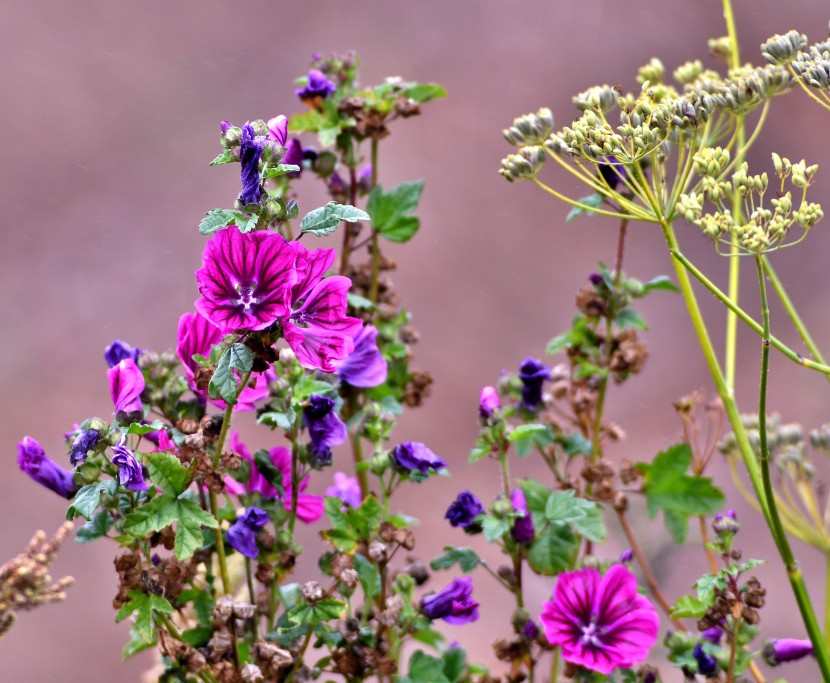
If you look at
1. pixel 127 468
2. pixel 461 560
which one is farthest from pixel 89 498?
pixel 461 560

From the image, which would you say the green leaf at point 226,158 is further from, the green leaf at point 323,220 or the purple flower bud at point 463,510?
the purple flower bud at point 463,510

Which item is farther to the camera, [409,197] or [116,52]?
[116,52]

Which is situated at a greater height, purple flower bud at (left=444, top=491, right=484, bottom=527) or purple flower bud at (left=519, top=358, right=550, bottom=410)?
purple flower bud at (left=519, top=358, right=550, bottom=410)

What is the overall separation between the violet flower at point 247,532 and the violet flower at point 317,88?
0.29m

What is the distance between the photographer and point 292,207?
447 mm

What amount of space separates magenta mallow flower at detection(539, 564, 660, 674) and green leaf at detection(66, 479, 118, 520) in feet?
0.81

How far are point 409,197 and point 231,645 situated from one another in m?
0.33

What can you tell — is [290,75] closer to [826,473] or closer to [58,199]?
[58,199]

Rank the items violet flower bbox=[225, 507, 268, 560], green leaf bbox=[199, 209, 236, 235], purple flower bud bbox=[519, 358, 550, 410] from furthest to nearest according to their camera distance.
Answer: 1. purple flower bud bbox=[519, 358, 550, 410]
2. violet flower bbox=[225, 507, 268, 560]
3. green leaf bbox=[199, 209, 236, 235]

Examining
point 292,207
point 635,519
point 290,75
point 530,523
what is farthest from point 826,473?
point 290,75

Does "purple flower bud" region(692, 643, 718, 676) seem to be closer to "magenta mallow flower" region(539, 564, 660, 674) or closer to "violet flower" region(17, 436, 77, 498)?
"magenta mallow flower" region(539, 564, 660, 674)

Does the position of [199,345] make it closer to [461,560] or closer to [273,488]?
[273,488]

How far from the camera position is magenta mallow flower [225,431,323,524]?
57cm

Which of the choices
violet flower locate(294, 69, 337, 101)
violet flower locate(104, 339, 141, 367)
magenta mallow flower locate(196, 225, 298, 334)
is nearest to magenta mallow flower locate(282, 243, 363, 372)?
magenta mallow flower locate(196, 225, 298, 334)
